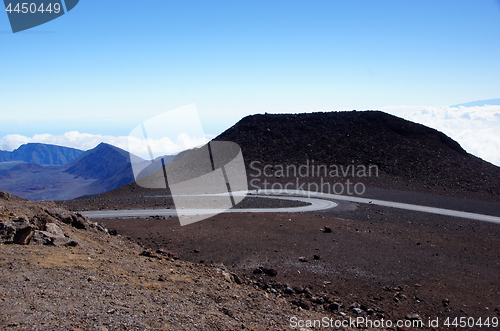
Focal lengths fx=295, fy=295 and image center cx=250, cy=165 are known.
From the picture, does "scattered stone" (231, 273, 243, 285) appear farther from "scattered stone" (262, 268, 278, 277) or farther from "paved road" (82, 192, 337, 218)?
"paved road" (82, 192, 337, 218)

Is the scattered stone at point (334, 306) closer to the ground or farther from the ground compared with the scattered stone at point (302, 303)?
closer to the ground

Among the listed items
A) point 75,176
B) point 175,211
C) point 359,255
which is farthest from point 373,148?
point 75,176

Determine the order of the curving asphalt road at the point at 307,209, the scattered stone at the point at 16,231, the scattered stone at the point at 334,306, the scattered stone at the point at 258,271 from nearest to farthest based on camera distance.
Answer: the scattered stone at the point at 16,231 < the scattered stone at the point at 334,306 < the scattered stone at the point at 258,271 < the curving asphalt road at the point at 307,209

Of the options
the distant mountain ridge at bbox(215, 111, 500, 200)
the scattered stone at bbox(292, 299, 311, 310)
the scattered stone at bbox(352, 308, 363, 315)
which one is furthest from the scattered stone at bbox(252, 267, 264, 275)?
the distant mountain ridge at bbox(215, 111, 500, 200)

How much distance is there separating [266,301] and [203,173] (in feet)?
102

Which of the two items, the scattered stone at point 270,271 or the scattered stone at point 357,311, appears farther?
the scattered stone at point 270,271

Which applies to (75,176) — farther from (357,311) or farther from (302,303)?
(357,311)

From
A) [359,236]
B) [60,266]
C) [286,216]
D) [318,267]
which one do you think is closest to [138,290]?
[60,266]

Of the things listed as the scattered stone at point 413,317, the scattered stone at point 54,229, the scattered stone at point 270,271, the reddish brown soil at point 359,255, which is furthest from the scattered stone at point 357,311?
the scattered stone at point 54,229

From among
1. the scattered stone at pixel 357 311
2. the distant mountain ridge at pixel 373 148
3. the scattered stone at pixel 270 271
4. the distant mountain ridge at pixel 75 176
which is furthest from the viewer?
the distant mountain ridge at pixel 75 176

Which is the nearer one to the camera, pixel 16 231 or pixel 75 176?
pixel 16 231

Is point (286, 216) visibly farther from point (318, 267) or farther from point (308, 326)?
point (308, 326)

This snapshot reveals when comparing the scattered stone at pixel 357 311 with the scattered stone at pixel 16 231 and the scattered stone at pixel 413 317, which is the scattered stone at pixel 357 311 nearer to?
the scattered stone at pixel 413 317

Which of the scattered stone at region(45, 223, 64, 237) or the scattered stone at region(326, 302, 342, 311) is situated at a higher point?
the scattered stone at region(45, 223, 64, 237)
